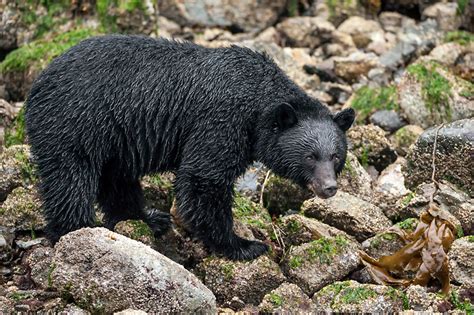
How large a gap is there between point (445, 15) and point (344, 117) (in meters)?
7.11

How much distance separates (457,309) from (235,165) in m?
2.36

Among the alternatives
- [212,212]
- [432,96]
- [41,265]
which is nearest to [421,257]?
[212,212]

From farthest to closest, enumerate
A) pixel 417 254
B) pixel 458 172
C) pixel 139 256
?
pixel 458 172
pixel 417 254
pixel 139 256

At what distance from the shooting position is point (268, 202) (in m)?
9.96

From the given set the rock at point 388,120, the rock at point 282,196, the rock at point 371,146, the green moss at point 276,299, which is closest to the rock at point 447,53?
the rock at point 388,120

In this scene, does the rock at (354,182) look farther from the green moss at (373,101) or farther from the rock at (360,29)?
the rock at (360,29)

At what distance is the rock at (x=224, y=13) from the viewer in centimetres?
1509

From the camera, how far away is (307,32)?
48.3ft

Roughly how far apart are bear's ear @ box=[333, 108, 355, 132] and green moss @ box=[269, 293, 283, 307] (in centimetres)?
195

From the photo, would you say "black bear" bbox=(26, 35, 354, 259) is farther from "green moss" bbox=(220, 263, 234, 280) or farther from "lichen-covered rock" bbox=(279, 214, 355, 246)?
"lichen-covered rock" bbox=(279, 214, 355, 246)

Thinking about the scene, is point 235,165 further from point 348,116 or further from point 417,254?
point 417,254

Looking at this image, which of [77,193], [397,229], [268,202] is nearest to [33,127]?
[77,193]

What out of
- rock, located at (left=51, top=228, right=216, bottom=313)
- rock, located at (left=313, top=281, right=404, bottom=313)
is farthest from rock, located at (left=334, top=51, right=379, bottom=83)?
rock, located at (left=51, top=228, right=216, bottom=313)

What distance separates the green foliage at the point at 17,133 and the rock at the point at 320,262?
3953 mm
